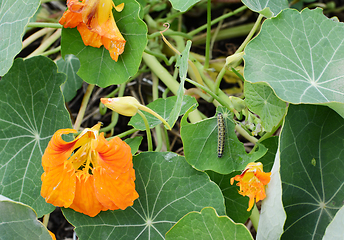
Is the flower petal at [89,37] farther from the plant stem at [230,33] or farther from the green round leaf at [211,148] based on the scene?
the plant stem at [230,33]

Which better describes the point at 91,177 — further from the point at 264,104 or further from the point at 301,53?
the point at 301,53

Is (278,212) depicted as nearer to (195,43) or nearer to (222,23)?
(195,43)

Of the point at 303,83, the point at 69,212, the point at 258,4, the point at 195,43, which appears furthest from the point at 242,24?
the point at 69,212

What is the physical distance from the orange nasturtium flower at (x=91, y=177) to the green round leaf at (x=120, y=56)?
35 centimetres

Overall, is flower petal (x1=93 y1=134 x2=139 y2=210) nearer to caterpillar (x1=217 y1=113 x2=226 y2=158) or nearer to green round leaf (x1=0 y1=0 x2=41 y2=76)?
caterpillar (x1=217 y1=113 x2=226 y2=158)

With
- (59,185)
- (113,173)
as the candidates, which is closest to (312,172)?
(113,173)

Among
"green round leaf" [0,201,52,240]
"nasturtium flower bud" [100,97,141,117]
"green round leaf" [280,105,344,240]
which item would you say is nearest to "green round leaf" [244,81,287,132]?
"green round leaf" [280,105,344,240]

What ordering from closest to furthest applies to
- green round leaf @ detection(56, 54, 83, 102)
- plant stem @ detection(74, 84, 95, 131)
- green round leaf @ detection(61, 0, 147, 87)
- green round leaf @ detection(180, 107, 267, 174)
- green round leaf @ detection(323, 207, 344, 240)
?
green round leaf @ detection(323, 207, 344, 240), green round leaf @ detection(180, 107, 267, 174), green round leaf @ detection(61, 0, 147, 87), plant stem @ detection(74, 84, 95, 131), green round leaf @ detection(56, 54, 83, 102)

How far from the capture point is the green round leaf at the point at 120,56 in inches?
39.4

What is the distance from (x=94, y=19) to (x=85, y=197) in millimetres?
566

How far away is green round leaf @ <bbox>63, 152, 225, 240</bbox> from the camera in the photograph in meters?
0.88

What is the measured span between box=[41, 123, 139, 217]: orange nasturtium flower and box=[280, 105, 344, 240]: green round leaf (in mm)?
469

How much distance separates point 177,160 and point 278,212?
343 mm

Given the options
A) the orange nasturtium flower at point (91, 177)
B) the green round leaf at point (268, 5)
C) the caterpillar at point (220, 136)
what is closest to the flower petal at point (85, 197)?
the orange nasturtium flower at point (91, 177)
